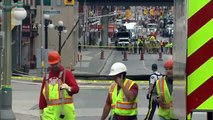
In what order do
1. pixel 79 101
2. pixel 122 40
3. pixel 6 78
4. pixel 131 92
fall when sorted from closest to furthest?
pixel 131 92, pixel 6 78, pixel 79 101, pixel 122 40

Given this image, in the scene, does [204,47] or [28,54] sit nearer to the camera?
[204,47]

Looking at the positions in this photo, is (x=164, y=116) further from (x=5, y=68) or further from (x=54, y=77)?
(x=5, y=68)

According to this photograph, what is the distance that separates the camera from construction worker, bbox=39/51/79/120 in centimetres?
880

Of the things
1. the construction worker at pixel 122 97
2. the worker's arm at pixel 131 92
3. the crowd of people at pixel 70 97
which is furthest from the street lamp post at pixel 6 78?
the worker's arm at pixel 131 92

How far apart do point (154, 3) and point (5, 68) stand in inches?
2227

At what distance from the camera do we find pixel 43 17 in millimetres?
34656

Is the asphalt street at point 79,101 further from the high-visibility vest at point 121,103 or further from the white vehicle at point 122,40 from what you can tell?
the white vehicle at point 122,40

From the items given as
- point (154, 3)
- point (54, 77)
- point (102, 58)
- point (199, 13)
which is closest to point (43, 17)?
point (102, 58)

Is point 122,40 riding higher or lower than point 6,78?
lower

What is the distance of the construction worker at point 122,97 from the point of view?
7.98m

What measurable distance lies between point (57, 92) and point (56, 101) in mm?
128

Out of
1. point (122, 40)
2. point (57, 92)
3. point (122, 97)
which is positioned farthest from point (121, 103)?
point (122, 40)

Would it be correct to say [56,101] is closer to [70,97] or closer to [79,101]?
[70,97]

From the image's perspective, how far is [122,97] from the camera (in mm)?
8148
